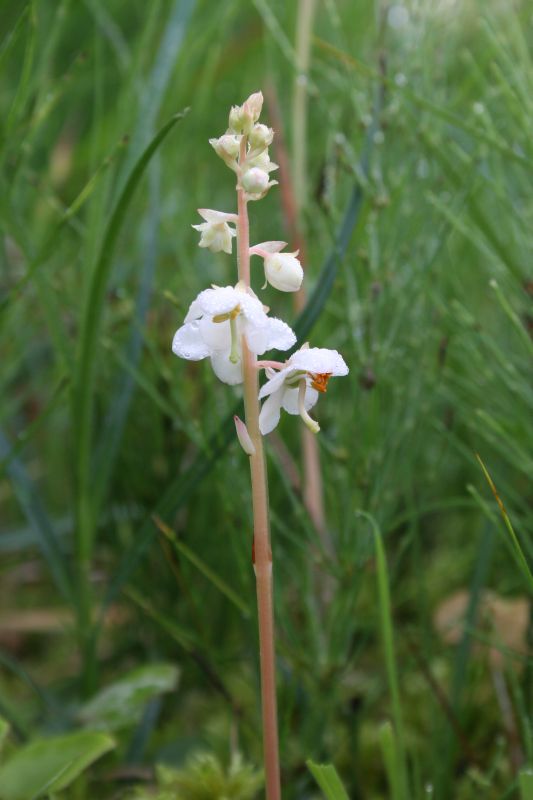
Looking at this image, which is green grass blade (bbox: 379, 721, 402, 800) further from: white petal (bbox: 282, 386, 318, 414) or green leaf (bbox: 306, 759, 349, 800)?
white petal (bbox: 282, 386, 318, 414)

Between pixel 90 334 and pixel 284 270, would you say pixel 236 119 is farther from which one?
pixel 90 334

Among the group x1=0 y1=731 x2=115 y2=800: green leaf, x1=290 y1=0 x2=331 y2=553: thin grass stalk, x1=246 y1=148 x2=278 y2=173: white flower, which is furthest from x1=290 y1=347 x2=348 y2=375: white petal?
x1=290 y1=0 x2=331 y2=553: thin grass stalk

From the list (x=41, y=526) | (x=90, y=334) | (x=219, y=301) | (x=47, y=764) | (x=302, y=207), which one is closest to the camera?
(x=219, y=301)

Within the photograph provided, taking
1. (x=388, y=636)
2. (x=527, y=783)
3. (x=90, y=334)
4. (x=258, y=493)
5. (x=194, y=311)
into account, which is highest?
(x=90, y=334)

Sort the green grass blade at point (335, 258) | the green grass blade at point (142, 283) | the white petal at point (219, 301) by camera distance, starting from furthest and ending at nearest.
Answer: the green grass blade at point (142, 283), the green grass blade at point (335, 258), the white petal at point (219, 301)

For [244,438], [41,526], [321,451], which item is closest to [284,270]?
[244,438]

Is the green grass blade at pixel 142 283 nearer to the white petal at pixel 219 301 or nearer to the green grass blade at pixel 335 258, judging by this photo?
the green grass blade at pixel 335 258

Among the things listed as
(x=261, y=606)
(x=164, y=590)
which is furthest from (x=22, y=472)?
(x=261, y=606)

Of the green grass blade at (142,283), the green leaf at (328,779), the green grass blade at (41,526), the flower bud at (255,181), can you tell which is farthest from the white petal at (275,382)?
the green grass blade at (41,526)

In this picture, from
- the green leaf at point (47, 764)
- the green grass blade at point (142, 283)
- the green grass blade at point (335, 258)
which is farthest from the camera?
the green grass blade at point (142, 283)

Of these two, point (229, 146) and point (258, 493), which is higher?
point (229, 146)
